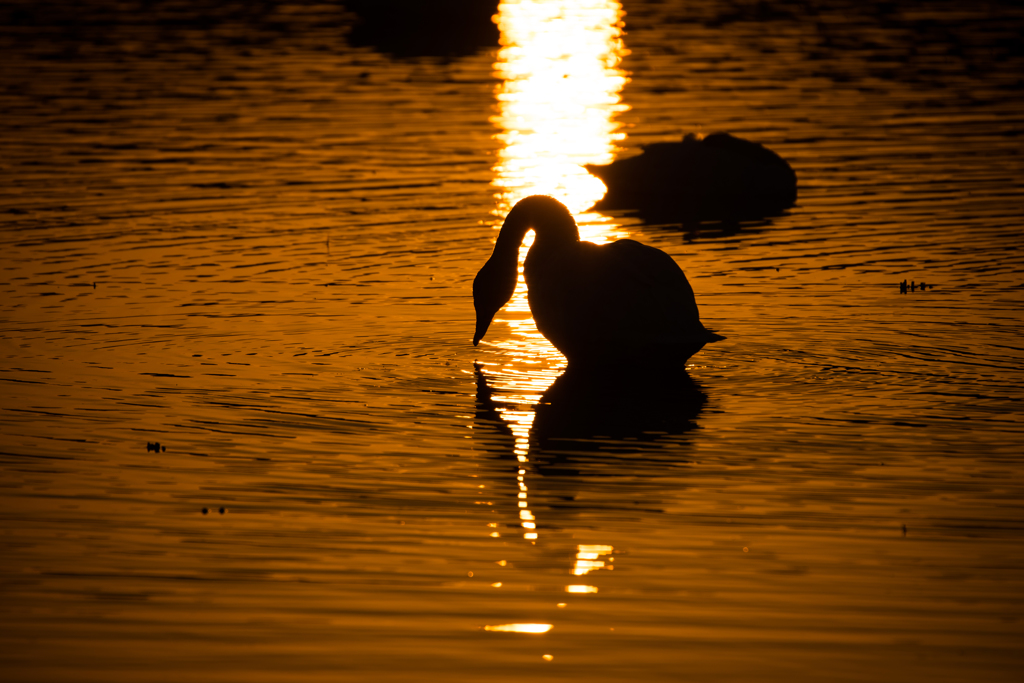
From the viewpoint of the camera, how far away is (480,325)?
32.8ft

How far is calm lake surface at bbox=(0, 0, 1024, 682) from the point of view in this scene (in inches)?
221

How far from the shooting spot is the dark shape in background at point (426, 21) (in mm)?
→ 34062

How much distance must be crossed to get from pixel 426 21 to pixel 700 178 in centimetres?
2129

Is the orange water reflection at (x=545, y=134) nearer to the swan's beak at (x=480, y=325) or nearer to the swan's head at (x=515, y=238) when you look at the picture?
the swan's beak at (x=480, y=325)

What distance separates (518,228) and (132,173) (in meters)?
8.38

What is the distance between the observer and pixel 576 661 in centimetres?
532

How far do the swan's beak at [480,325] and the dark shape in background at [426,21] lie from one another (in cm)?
2414

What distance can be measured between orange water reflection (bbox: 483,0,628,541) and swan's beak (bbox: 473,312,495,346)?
22 centimetres

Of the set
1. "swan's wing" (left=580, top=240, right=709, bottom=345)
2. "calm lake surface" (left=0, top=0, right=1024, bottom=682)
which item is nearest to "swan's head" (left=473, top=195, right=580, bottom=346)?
"calm lake surface" (left=0, top=0, right=1024, bottom=682)

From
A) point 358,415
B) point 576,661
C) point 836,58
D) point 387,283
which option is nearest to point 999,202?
point 387,283

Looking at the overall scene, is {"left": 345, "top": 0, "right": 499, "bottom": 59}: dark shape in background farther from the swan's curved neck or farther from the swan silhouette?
the swan silhouette

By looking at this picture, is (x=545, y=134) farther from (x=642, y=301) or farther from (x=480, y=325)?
(x=642, y=301)

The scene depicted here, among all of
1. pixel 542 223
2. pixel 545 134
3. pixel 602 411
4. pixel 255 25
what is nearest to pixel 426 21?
pixel 255 25

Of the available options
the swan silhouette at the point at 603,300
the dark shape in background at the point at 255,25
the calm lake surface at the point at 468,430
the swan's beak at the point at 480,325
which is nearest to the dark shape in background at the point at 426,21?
the dark shape in background at the point at 255,25
